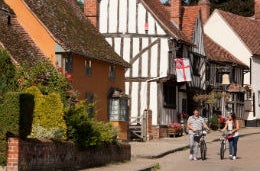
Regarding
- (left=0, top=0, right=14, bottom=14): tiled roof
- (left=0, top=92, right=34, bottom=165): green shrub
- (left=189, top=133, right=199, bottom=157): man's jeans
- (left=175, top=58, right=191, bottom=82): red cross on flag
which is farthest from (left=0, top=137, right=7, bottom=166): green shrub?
(left=175, top=58, right=191, bottom=82): red cross on flag

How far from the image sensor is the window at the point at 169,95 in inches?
1520

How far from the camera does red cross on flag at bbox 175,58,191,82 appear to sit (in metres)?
38.0

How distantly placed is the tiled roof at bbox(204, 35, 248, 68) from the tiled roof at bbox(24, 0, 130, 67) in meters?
17.4

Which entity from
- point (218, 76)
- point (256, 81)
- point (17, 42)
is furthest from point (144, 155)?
point (256, 81)

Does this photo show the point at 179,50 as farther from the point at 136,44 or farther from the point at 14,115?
the point at 14,115

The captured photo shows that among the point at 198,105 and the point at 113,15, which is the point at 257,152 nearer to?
the point at 113,15

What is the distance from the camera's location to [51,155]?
55.9 ft

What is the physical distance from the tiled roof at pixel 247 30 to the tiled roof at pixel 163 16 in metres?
13.9

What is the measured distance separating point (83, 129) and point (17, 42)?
7.37 meters

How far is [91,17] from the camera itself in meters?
37.8

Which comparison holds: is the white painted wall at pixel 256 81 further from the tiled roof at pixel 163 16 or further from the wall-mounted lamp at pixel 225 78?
the tiled roof at pixel 163 16

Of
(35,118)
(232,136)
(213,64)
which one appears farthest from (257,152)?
(213,64)

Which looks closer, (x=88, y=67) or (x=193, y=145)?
(x=193, y=145)

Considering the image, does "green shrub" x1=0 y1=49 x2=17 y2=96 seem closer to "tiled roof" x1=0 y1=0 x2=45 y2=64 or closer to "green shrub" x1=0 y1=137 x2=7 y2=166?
"tiled roof" x1=0 y1=0 x2=45 y2=64
